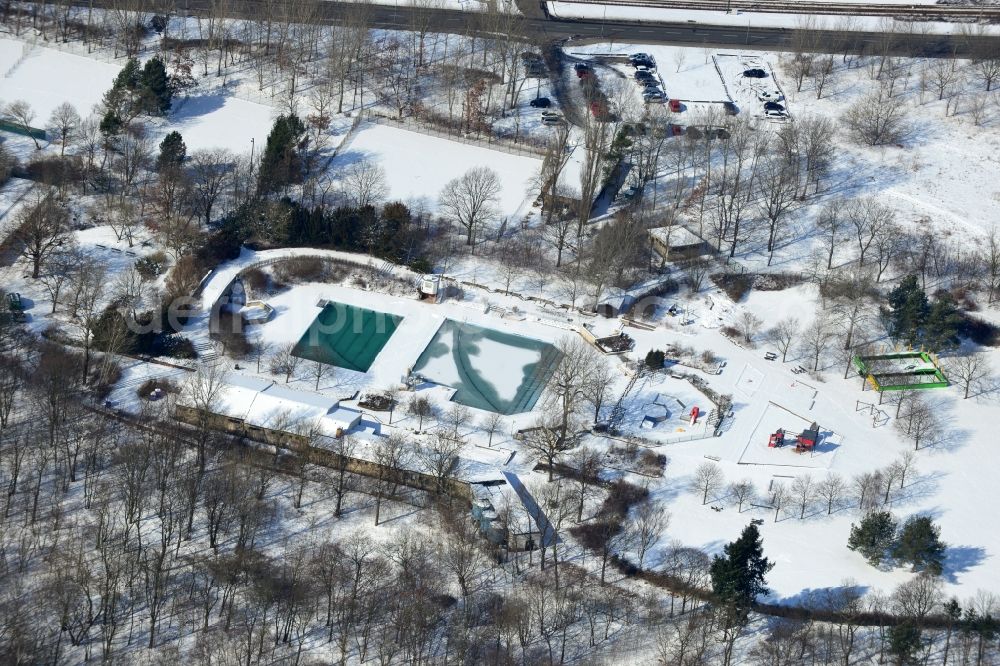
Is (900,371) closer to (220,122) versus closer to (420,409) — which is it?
(420,409)

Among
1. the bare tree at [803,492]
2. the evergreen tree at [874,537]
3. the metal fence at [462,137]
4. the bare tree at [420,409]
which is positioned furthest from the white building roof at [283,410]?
the metal fence at [462,137]

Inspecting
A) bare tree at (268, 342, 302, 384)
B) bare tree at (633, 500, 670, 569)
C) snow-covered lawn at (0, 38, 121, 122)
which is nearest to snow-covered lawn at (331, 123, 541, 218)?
bare tree at (268, 342, 302, 384)

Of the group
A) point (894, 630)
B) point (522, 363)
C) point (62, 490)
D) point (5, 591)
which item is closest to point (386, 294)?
point (522, 363)

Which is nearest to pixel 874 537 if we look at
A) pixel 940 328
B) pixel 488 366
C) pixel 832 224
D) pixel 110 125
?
pixel 940 328

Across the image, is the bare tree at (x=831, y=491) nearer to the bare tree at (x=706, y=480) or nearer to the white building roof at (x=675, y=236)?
the bare tree at (x=706, y=480)

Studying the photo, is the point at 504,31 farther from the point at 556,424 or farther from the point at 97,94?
the point at 556,424

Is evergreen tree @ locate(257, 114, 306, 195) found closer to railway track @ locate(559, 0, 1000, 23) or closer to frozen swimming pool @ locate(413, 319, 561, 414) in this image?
frozen swimming pool @ locate(413, 319, 561, 414)

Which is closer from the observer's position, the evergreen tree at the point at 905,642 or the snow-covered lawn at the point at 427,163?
the evergreen tree at the point at 905,642
